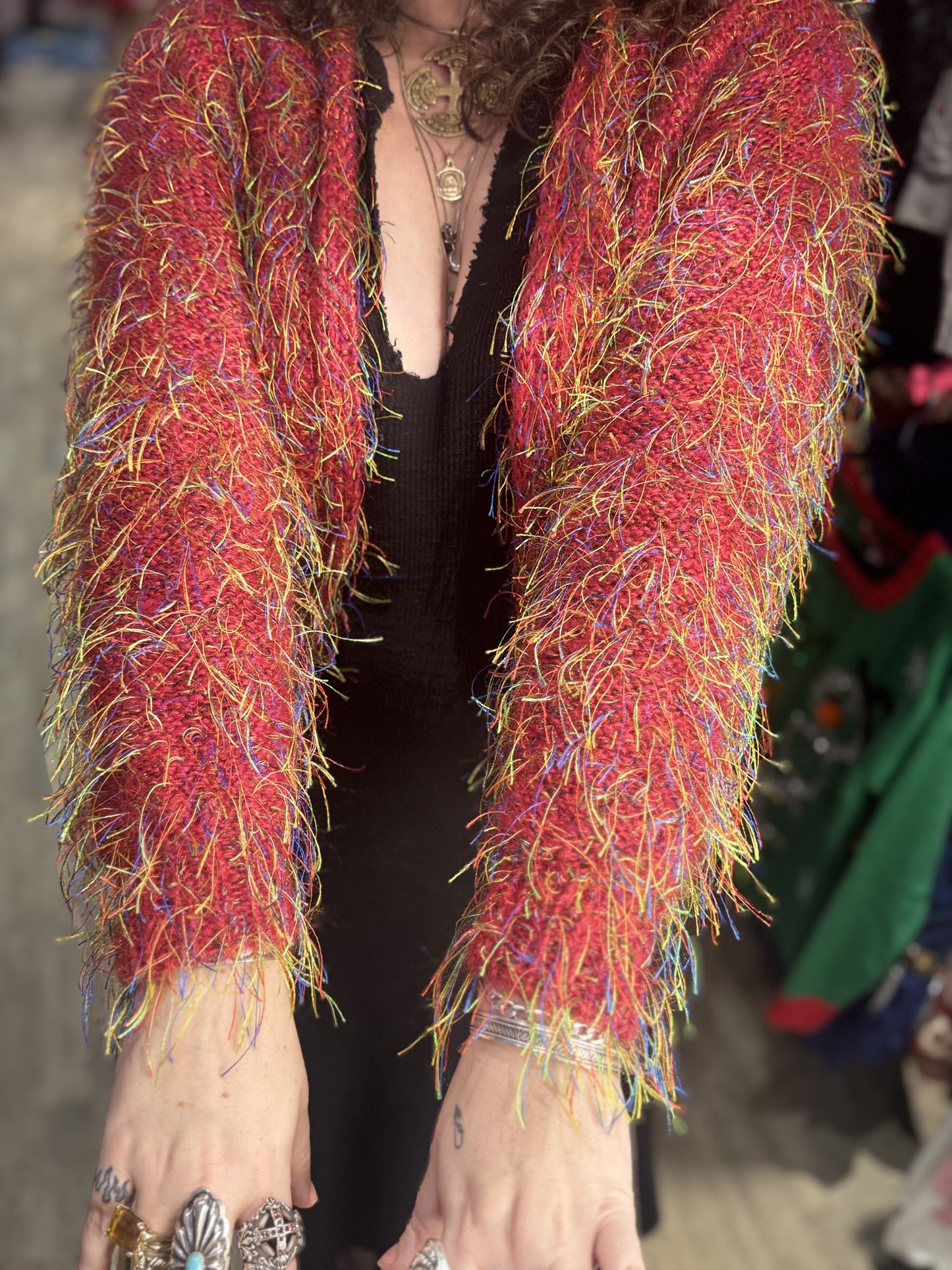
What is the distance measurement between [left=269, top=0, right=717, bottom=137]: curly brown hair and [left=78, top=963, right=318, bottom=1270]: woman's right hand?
1.70ft

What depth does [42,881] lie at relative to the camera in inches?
66.6

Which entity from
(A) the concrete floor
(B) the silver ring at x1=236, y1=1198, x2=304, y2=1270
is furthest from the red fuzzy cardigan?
(A) the concrete floor

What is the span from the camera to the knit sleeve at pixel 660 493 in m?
0.45

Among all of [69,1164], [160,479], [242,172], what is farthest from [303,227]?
[69,1164]

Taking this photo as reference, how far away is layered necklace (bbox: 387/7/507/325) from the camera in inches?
23.7

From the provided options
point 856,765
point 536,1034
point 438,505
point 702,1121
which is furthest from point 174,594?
point 702,1121

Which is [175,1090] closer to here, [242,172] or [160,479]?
[160,479]

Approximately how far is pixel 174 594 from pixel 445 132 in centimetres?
34

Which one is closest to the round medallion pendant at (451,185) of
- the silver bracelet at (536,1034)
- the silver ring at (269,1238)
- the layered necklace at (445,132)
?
the layered necklace at (445,132)

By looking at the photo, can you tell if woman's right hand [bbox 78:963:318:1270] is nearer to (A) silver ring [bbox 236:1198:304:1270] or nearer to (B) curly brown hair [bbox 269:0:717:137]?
(A) silver ring [bbox 236:1198:304:1270]

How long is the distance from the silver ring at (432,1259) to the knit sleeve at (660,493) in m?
0.09

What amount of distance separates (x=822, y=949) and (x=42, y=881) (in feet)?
4.13

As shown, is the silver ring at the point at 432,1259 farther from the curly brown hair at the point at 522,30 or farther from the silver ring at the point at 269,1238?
the curly brown hair at the point at 522,30

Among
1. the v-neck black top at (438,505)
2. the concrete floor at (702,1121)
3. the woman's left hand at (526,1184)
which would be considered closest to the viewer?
the woman's left hand at (526,1184)
